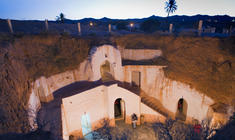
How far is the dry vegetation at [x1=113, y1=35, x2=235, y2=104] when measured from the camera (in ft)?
30.6

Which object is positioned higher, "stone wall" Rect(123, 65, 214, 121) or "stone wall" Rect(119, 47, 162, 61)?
"stone wall" Rect(119, 47, 162, 61)

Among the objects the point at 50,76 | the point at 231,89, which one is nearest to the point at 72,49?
the point at 50,76

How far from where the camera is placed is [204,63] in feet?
34.2

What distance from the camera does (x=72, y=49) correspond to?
11.8 m

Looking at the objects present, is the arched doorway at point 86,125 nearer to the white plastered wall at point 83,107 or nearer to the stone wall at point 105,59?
the white plastered wall at point 83,107

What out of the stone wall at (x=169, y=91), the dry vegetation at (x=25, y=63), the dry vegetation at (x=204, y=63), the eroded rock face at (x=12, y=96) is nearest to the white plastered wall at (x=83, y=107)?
the eroded rock face at (x=12, y=96)

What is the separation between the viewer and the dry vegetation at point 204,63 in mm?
9320

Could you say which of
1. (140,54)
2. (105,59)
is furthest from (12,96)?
(140,54)

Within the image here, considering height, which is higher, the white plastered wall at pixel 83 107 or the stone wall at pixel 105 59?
the stone wall at pixel 105 59

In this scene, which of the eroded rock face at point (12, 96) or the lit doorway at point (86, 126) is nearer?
the eroded rock face at point (12, 96)

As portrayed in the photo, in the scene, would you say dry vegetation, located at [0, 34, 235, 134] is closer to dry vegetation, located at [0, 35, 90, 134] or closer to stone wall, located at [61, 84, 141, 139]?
dry vegetation, located at [0, 35, 90, 134]

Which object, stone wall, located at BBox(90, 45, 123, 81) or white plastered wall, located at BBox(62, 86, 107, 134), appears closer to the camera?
white plastered wall, located at BBox(62, 86, 107, 134)

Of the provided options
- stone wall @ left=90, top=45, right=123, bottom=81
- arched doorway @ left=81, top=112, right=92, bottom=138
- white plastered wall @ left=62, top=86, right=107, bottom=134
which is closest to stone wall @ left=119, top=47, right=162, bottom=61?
stone wall @ left=90, top=45, right=123, bottom=81

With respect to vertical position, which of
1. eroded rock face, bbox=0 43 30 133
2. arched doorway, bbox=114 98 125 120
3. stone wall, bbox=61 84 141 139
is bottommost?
arched doorway, bbox=114 98 125 120
